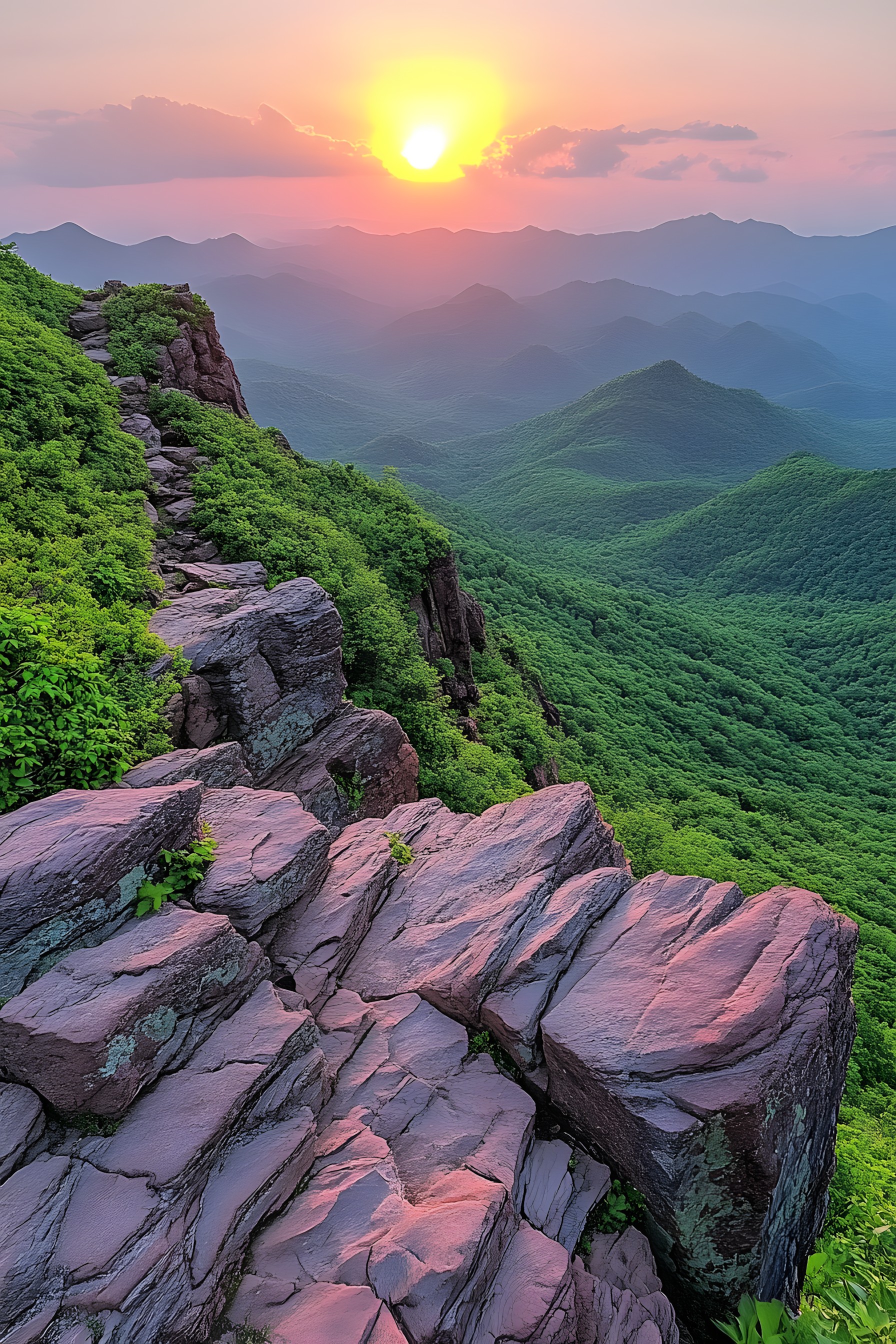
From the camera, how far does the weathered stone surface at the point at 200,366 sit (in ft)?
86.8

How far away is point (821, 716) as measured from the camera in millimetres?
58969

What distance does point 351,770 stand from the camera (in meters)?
15.5

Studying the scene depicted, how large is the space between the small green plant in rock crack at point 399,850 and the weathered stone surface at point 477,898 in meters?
0.24

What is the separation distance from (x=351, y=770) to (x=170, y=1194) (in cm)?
940

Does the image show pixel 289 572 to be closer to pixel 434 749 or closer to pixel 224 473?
pixel 224 473

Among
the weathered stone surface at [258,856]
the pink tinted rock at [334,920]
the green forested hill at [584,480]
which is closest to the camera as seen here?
the weathered stone surface at [258,856]

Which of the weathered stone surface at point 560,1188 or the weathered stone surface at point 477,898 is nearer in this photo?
the weathered stone surface at point 560,1188

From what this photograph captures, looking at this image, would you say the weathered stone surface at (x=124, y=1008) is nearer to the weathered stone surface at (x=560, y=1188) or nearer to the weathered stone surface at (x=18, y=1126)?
the weathered stone surface at (x=18, y=1126)

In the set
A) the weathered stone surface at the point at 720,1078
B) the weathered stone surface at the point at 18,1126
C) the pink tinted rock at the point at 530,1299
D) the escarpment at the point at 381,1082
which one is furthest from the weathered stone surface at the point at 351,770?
the pink tinted rock at the point at 530,1299

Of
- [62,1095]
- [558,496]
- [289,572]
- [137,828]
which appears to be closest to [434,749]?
[289,572]

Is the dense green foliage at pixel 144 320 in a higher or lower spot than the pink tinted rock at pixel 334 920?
higher

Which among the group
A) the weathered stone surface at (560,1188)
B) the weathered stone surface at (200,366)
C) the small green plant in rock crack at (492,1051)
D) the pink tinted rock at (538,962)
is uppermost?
the weathered stone surface at (200,366)

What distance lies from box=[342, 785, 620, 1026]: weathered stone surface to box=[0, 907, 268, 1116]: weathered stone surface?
292 centimetres

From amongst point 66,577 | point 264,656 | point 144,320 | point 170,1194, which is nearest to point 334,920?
point 170,1194
